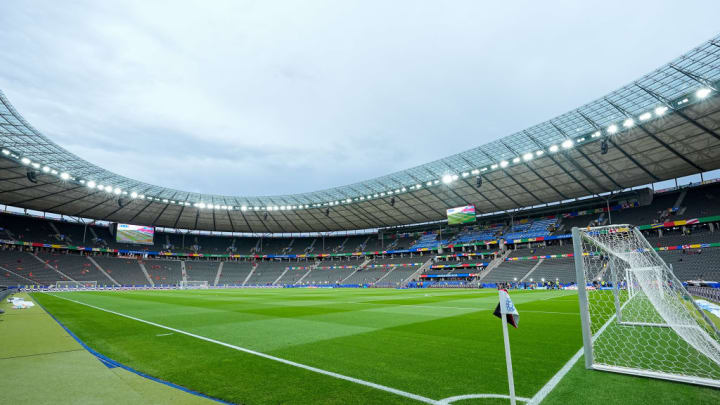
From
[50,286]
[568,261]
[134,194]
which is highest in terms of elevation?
[134,194]

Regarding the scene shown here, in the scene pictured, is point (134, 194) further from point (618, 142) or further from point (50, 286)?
point (618, 142)

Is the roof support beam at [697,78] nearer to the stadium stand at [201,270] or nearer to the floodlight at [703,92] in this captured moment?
the floodlight at [703,92]

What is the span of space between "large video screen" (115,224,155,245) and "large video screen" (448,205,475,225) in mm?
53552

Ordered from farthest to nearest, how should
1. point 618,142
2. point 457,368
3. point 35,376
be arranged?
point 618,142
point 457,368
point 35,376

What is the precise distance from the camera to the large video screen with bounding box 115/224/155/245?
58.1 m

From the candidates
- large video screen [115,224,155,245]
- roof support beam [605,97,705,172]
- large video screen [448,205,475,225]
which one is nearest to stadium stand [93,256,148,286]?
large video screen [115,224,155,245]

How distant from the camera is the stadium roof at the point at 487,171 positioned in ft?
92.6

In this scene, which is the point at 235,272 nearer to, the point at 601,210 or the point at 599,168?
the point at 599,168

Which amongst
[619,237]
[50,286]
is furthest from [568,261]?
[50,286]

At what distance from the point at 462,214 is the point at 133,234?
2224 inches

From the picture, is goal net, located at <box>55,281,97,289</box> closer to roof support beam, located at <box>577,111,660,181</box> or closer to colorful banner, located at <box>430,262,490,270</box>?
colorful banner, located at <box>430,262,490,270</box>

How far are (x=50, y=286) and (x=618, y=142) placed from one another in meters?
72.2

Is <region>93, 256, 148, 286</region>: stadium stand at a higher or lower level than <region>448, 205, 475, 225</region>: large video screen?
lower

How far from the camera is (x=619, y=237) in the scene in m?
9.47
